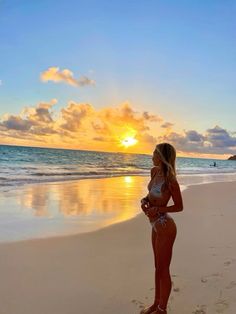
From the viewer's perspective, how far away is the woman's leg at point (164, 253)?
3711mm

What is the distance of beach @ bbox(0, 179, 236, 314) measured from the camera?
4234 mm

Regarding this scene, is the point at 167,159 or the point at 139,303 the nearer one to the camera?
the point at 167,159

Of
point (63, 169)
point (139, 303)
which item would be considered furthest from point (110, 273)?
point (63, 169)

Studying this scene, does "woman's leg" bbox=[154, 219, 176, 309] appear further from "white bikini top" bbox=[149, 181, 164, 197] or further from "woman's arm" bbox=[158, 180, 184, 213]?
"white bikini top" bbox=[149, 181, 164, 197]

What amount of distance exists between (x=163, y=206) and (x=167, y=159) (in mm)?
477

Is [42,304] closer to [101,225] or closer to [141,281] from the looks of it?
[141,281]

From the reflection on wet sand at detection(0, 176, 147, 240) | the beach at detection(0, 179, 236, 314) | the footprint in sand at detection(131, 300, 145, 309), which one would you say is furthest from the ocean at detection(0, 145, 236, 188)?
the footprint in sand at detection(131, 300, 145, 309)

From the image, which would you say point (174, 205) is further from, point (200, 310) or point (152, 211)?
point (200, 310)

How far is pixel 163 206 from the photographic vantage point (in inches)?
147

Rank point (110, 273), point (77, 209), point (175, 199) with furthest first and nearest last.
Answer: point (77, 209), point (110, 273), point (175, 199)

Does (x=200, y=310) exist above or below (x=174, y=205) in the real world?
below

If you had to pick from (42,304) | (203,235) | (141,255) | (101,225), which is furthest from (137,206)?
(42,304)

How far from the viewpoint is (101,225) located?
28.2 feet

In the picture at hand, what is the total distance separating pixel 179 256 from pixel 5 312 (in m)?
2.94
